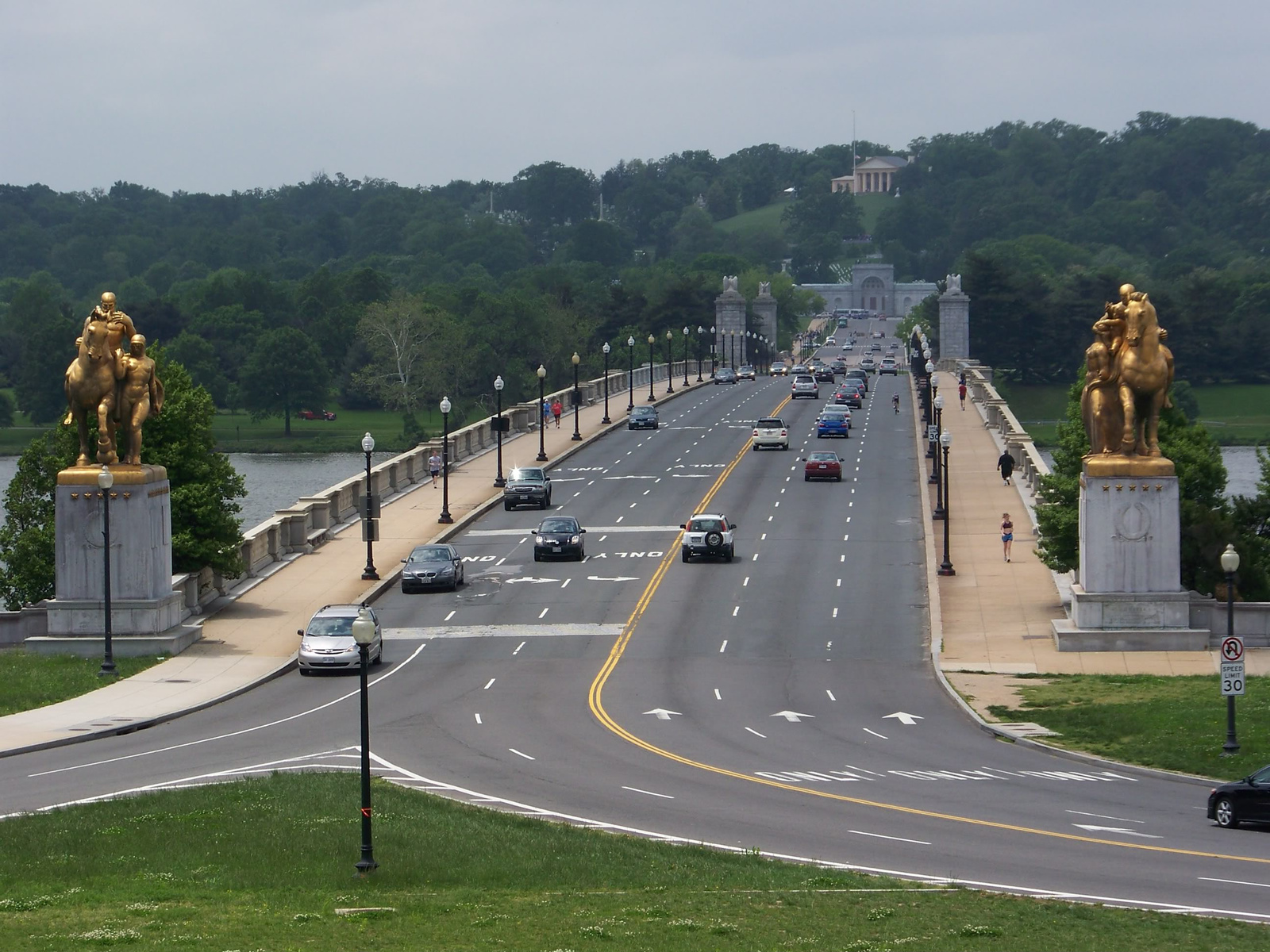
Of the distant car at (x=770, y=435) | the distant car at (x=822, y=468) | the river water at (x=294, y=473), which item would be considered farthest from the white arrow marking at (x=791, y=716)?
the river water at (x=294, y=473)

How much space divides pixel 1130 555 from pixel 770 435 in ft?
132

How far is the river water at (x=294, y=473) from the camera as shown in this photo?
382 ft

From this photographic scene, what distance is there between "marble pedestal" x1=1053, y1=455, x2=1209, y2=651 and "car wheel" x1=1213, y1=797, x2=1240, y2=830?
17.5 m

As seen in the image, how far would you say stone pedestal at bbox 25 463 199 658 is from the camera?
148 ft

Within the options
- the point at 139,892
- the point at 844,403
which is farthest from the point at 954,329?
the point at 139,892

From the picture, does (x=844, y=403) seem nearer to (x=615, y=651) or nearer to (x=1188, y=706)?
(x=615, y=651)

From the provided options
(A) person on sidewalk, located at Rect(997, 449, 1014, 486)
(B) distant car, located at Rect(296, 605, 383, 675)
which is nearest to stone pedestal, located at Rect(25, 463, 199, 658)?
(B) distant car, located at Rect(296, 605, 383, 675)

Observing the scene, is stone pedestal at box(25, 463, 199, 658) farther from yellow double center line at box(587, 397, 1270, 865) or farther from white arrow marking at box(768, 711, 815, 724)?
white arrow marking at box(768, 711, 815, 724)

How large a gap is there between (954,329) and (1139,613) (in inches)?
4203

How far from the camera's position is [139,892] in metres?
22.2

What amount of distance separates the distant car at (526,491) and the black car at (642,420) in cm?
2687

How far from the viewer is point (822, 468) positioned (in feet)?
244

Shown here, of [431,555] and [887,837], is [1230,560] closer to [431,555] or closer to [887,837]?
[887,837]

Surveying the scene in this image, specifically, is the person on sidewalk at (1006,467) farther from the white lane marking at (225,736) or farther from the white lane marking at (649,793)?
the white lane marking at (649,793)
